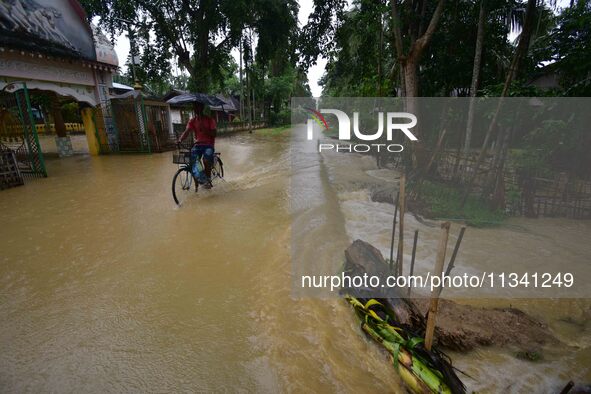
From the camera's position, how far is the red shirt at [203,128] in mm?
6965

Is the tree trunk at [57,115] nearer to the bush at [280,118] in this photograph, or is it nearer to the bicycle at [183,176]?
the bicycle at [183,176]

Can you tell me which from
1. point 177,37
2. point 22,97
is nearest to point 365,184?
point 22,97

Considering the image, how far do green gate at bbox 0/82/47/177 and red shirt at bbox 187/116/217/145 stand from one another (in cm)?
525

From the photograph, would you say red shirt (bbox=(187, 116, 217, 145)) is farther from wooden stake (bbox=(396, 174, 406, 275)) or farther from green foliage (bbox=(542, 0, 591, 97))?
green foliage (bbox=(542, 0, 591, 97))

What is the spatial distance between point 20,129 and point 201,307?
1082cm

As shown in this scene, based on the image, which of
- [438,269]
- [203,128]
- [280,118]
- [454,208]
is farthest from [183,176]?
[280,118]

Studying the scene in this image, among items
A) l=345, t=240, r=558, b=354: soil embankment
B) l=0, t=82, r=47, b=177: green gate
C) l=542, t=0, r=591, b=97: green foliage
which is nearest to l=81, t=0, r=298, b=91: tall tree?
l=0, t=82, r=47, b=177: green gate

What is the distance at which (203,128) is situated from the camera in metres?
7.02

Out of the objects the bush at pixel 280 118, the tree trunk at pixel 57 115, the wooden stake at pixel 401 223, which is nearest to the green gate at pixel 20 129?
the tree trunk at pixel 57 115

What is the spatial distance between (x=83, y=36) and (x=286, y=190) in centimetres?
1118

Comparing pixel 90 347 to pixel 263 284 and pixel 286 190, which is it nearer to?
pixel 263 284

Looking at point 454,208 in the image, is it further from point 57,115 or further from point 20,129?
point 57,115

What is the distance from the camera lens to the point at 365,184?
31.1ft

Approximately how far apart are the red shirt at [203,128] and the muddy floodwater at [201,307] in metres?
1.44
